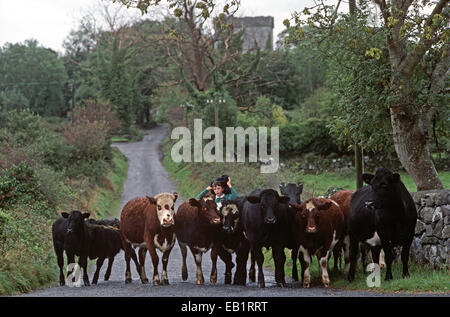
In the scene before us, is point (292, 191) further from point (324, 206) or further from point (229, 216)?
point (229, 216)

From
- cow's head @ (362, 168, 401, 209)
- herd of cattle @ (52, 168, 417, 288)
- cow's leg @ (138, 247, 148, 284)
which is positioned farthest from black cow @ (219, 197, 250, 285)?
cow's head @ (362, 168, 401, 209)

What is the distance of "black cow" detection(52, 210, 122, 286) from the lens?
17078 millimetres

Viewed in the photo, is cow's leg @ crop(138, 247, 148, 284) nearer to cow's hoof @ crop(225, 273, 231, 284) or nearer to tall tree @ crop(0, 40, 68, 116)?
cow's hoof @ crop(225, 273, 231, 284)

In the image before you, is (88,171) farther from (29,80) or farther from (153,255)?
(29,80)

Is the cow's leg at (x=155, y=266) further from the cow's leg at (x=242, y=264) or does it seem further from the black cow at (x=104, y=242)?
the black cow at (x=104, y=242)

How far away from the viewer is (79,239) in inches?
679

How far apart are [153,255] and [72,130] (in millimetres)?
29868

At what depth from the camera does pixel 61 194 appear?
3089 cm

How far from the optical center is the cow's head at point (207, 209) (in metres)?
16.1

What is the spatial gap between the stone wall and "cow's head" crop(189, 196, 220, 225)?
15.2ft

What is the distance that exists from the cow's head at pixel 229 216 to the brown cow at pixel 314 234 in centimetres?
134

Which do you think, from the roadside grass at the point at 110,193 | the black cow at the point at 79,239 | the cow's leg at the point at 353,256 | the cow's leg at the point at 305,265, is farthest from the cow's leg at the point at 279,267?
the roadside grass at the point at 110,193

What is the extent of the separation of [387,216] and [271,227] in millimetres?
2479
